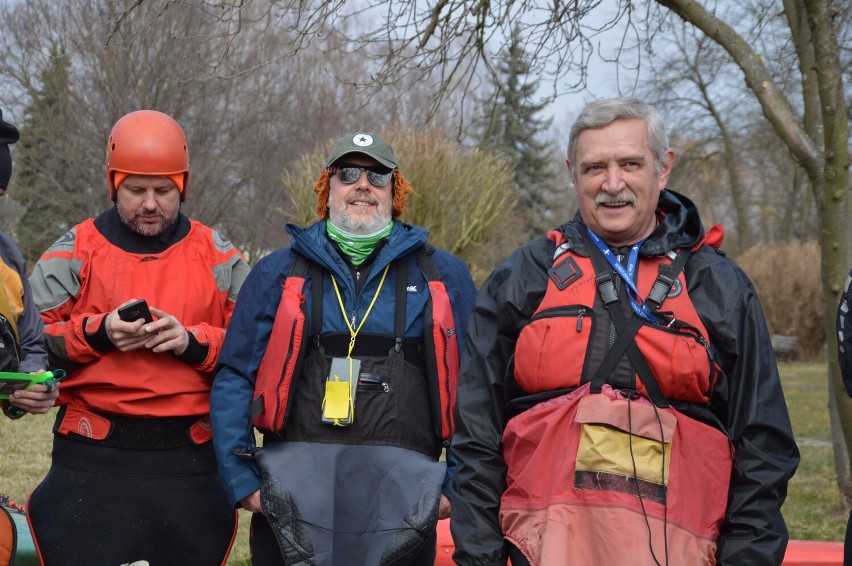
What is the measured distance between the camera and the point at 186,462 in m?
3.55

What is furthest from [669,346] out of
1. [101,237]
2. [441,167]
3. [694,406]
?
[441,167]

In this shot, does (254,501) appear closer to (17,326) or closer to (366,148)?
(17,326)

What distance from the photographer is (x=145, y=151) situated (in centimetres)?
357

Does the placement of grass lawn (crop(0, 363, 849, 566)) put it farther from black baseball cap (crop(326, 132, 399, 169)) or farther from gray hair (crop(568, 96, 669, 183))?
gray hair (crop(568, 96, 669, 183))

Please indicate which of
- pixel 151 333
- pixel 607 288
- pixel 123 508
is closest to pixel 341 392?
pixel 151 333

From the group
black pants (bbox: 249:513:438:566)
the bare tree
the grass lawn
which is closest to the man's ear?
black pants (bbox: 249:513:438:566)

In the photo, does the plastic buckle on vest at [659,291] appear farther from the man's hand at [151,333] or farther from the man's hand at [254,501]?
the man's hand at [151,333]

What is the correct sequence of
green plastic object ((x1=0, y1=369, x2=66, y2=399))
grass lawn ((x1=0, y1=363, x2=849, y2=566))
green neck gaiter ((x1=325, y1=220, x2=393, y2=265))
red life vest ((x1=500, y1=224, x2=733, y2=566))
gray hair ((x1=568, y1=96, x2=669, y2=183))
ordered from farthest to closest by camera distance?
grass lawn ((x1=0, y1=363, x2=849, y2=566)) → green neck gaiter ((x1=325, y1=220, x2=393, y2=265)) → green plastic object ((x1=0, y1=369, x2=66, y2=399)) → gray hair ((x1=568, y1=96, x2=669, y2=183)) → red life vest ((x1=500, y1=224, x2=733, y2=566))

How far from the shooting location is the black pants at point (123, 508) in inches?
134

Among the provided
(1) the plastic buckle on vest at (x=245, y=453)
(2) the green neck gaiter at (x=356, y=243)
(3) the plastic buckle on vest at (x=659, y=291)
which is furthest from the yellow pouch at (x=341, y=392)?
(3) the plastic buckle on vest at (x=659, y=291)

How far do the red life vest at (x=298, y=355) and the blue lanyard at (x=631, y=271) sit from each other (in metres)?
0.78

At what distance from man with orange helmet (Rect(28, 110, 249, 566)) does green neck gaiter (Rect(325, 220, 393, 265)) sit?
54 cm

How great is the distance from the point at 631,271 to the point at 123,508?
80.1 inches

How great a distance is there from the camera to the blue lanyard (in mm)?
2547
